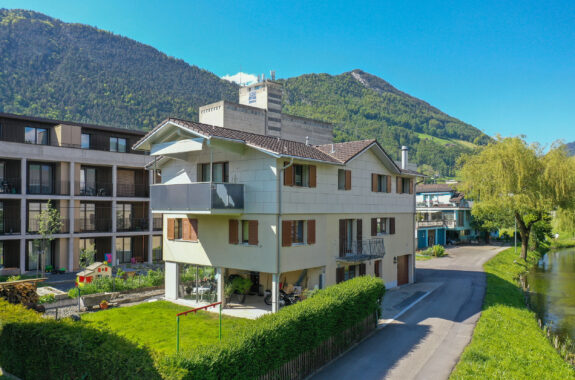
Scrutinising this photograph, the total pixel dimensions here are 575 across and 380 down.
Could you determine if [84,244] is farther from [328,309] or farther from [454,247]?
[454,247]

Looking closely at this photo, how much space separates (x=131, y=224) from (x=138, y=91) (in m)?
78.6

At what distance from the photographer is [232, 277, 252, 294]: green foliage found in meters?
22.7

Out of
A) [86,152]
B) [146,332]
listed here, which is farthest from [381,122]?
[146,332]

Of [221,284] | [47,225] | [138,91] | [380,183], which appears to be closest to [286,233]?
[221,284]

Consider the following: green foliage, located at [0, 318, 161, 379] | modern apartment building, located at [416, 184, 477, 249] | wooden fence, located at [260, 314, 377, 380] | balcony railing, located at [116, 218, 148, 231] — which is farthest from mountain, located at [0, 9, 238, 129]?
wooden fence, located at [260, 314, 377, 380]

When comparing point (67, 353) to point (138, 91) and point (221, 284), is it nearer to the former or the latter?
point (221, 284)

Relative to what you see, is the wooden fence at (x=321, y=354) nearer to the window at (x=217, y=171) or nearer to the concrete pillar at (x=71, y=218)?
the window at (x=217, y=171)

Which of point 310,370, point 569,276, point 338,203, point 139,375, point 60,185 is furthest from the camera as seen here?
point 569,276

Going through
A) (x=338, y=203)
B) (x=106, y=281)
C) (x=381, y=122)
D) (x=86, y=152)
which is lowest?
(x=106, y=281)

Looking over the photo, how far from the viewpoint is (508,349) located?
16.3 metres

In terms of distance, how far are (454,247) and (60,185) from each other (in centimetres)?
4830

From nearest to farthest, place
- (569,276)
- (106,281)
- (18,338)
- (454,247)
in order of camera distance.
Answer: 1. (18,338)
2. (106,281)
3. (569,276)
4. (454,247)

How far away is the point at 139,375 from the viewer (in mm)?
8719

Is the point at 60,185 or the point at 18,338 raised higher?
the point at 60,185
